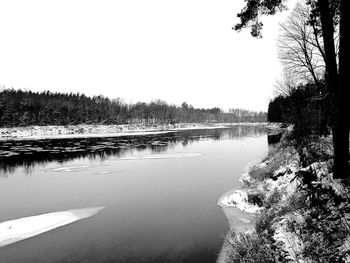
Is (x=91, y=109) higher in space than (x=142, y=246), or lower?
higher

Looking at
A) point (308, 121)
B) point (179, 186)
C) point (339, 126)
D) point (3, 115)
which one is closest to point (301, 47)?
point (308, 121)

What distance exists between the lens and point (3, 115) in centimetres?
6462

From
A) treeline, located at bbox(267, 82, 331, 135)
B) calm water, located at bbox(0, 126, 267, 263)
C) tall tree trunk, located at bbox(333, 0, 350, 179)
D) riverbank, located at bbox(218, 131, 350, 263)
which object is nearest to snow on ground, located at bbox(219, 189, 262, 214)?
calm water, located at bbox(0, 126, 267, 263)

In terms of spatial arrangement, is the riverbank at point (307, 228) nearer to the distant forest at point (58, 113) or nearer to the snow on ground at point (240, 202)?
the snow on ground at point (240, 202)

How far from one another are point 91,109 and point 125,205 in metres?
87.2

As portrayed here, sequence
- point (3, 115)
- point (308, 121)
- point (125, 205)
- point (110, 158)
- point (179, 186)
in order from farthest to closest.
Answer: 1. point (3, 115)
2. point (110, 158)
3. point (308, 121)
4. point (179, 186)
5. point (125, 205)

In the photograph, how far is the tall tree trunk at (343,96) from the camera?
5355 mm

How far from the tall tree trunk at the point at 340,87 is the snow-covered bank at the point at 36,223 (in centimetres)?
939

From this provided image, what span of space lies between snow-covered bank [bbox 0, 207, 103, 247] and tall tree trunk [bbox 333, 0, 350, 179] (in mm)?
9396

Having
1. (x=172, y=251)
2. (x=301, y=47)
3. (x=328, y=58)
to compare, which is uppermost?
(x=301, y=47)

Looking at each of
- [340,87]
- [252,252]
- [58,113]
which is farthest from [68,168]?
[58,113]

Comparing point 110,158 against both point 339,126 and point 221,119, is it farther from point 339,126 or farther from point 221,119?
point 221,119

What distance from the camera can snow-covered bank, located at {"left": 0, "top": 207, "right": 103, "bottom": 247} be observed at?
844 centimetres

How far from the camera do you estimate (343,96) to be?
538cm
